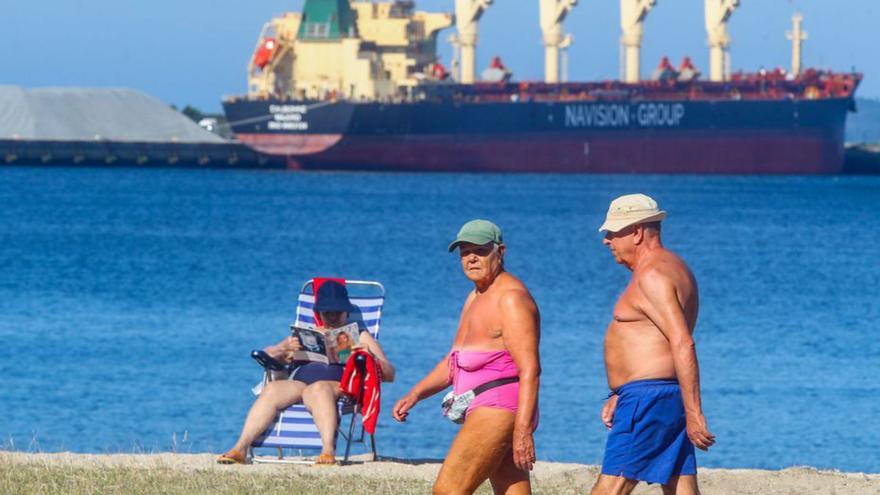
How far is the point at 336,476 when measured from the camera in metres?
7.58

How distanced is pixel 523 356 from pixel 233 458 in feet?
9.80

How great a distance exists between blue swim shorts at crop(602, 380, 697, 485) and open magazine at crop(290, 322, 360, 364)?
2808mm

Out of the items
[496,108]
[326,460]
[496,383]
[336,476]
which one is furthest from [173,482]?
[496,108]

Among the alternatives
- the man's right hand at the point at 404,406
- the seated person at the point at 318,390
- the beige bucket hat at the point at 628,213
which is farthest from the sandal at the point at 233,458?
the beige bucket hat at the point at 628,213

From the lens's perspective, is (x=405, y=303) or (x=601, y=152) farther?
(x=601, y=152)

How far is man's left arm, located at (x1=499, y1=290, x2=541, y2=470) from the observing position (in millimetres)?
5320

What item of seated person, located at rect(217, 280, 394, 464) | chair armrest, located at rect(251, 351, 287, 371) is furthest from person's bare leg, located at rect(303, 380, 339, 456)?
chair armrest, located at rect(251, 351, 287, 371)

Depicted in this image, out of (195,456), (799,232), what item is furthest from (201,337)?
(799,232)

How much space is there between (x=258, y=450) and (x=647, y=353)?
19.6 ft

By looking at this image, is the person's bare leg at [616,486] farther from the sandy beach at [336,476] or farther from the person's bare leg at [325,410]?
the person's bare leg at [325,410]

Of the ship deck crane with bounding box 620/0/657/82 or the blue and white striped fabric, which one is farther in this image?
the ship deck crane with bounding box 620/0/657/82

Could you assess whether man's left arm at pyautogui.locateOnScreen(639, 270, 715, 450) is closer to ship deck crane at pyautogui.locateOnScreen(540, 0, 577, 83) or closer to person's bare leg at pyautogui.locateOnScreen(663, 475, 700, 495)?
person's bare leg at pyautogui.locateOnScreen(663, 475, 700, 495)

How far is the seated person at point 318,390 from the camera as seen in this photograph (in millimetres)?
8094

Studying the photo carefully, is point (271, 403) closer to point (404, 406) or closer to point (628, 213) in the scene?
point (404, 406)
